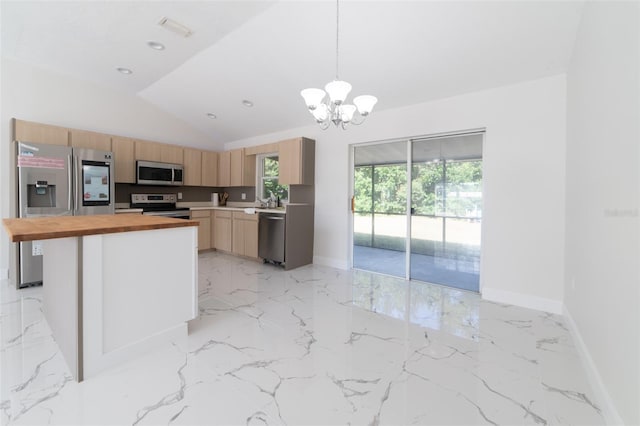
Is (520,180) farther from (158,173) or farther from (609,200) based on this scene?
(158,173)

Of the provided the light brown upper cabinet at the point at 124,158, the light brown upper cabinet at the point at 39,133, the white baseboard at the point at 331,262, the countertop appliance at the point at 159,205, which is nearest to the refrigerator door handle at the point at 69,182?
the light brown upper cabinet at the point at 39,133

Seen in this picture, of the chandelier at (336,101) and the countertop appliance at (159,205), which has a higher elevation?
the chandelier at (336,101)

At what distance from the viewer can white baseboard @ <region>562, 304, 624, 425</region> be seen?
1.38m

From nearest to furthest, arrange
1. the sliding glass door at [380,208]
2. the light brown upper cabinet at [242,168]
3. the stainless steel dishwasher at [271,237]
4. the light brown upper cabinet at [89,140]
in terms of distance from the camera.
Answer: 1. the light brown upper cabinet at [89,140]
2. the sliding glass door at [380,208]
3. the stainless steel dishwasher at [271,237]
4. the light brown upper cabinet at [242,168]

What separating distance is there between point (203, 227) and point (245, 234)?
3.62ft

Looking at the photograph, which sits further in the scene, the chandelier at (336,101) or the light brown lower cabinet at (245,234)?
the light brown lower cabinet at (245,234)

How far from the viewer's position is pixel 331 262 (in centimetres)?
460

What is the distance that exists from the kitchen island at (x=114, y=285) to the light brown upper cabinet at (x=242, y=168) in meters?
3.45

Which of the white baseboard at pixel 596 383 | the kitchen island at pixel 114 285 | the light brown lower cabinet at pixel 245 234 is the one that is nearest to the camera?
the white baseboard at pixel 596 383

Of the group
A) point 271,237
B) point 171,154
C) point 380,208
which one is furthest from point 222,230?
point 380,208

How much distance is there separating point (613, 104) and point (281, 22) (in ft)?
9.07

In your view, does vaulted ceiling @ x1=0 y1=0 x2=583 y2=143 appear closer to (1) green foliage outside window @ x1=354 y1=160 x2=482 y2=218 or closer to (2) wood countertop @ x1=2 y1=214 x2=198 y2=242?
(1) green foliage outside window @ x1=354 y1=160 x2=482 y2=218

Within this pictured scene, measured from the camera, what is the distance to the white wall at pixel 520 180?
9.22 ft

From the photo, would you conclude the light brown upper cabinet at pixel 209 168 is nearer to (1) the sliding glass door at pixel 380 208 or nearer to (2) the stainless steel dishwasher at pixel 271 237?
(2) the stainless steel dishwasher at pixel 271 237
